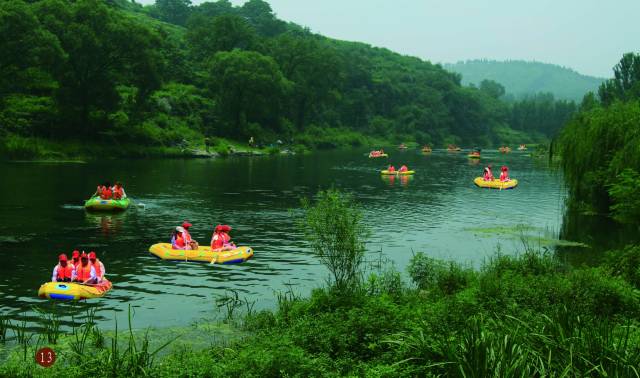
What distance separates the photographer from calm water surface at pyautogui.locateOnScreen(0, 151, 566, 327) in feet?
69.8

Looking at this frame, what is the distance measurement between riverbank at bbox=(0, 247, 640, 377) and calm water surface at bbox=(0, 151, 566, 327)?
3136mm

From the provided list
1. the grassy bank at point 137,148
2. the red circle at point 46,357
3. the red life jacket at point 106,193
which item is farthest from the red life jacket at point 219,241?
the grassy bank at point 137,148

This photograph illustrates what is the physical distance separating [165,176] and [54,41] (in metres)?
19.0

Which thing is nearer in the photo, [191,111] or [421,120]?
[191,111]

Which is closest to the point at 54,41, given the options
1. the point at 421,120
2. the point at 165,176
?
the point at 165,176

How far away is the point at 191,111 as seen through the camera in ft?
315

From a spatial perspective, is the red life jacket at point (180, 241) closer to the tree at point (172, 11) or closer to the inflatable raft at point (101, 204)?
the inflatable raft at point (101, 204)

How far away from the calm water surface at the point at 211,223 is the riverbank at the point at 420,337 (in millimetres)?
3136

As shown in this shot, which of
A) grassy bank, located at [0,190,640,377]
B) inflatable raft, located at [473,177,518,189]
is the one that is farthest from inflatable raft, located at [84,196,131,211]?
inflatable raft, located at [473,177,518,189]

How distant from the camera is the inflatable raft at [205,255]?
2531cm

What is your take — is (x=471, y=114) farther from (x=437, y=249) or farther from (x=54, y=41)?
(x=437, y=249)

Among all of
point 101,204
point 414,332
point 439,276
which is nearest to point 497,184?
point 101,204

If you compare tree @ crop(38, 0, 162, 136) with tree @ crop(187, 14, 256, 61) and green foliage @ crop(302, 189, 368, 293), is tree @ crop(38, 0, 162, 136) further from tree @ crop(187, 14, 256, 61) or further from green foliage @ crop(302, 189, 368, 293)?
green foliage @ crop(302, 189, 368, 293)

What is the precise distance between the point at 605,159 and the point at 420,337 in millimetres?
26425
